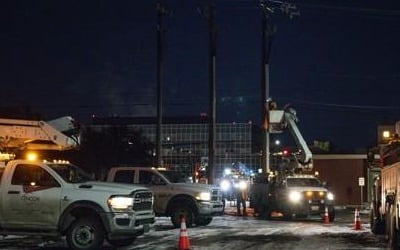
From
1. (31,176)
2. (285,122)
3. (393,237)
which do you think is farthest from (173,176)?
(285,122)

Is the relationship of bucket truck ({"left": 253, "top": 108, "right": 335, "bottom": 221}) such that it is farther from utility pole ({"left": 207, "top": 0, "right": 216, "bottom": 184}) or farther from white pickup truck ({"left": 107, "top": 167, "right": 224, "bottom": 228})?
white pickup truck ({"left": 107, "top": 167, "right": 224, "bottom": 228})

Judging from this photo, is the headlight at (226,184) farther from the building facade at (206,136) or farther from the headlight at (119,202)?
the building facade at (206,136)

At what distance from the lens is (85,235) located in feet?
55.0

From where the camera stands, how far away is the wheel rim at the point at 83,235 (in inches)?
659

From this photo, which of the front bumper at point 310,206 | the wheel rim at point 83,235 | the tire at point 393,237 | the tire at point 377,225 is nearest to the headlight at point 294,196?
the front bumper at point 310,206

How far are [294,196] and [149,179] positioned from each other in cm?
864

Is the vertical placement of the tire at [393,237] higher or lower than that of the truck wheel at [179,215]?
lower

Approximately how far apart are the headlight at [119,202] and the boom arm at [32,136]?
7554 millimetres

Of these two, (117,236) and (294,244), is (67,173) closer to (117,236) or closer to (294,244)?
(117,236)

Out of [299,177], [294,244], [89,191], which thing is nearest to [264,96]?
[299,177]

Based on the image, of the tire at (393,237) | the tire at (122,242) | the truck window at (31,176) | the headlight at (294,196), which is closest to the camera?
the truck window at (31,176)

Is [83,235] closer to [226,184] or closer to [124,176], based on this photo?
[124,176]

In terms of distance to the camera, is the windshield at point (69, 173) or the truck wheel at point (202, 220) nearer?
the windshield at point (69, 173)

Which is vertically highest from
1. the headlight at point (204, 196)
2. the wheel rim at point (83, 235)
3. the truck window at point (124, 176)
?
the truck window at point (124, 176)
